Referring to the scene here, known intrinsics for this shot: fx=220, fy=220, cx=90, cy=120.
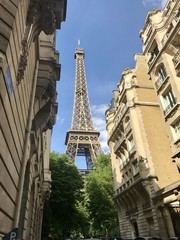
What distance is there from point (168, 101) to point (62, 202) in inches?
740

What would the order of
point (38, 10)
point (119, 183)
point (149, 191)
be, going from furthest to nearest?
point (119, 183)
point (149, 191)
point (38, 10)

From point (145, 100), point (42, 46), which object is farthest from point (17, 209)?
point (145, 100)

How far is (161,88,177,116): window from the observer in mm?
18734

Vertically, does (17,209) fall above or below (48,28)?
below

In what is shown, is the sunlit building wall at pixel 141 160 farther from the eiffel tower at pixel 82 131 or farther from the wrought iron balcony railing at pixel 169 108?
the eiffel tower at pixel 82 131

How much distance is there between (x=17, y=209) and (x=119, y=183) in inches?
1081

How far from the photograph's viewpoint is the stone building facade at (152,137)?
18.5 metres

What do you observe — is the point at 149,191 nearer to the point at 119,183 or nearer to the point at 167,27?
the point at 119,183

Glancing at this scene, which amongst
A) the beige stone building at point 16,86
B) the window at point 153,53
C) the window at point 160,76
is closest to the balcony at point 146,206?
the window at point 160,76

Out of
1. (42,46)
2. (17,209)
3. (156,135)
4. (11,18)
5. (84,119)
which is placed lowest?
(17,209)

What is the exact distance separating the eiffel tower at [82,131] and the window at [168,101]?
44719mm

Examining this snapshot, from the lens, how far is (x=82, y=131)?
2746 inches

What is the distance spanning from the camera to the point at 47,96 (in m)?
9.91

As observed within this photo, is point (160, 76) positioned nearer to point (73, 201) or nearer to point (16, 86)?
point (16, 86)
